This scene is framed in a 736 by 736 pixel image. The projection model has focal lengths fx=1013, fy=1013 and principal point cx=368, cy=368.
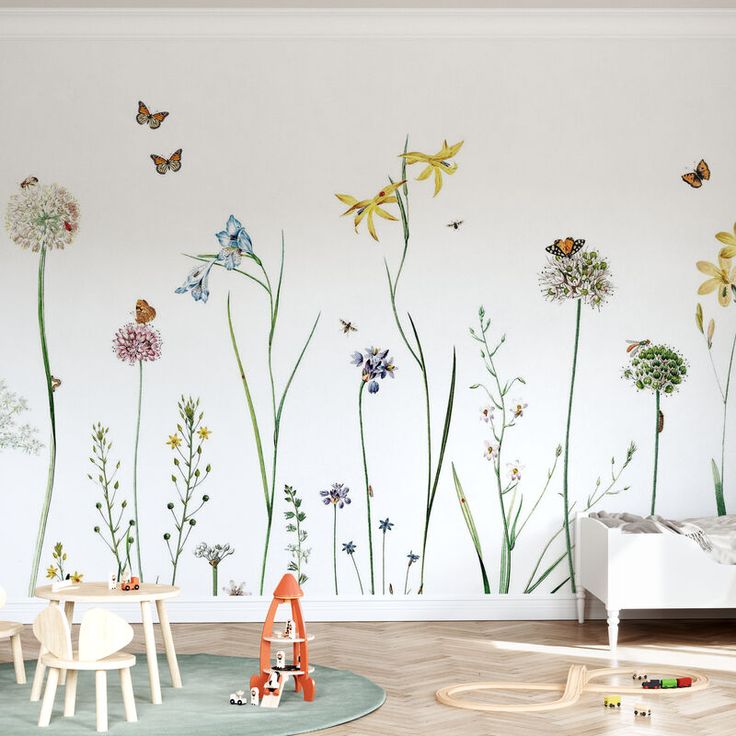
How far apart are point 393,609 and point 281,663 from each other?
1.50 m

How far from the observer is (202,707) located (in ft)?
10.4

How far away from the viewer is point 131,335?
4801mm

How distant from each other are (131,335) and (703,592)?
9.14ft

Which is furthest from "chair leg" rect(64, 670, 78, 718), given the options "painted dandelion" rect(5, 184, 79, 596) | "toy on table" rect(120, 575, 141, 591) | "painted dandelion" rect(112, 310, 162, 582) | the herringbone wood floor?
"painted dandelion" rect(5, 184, 79, 596)

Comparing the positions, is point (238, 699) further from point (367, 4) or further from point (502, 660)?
point (367, 4)

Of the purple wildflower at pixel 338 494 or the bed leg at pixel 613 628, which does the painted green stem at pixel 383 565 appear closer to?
the purple wildflower at pixel 338 494

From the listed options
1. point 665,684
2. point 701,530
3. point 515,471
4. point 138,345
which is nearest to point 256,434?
point 138,345

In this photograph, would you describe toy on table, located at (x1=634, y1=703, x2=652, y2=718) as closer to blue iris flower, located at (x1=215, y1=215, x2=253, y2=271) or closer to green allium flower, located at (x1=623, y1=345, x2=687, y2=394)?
green allium flower, located at (x1=623, y1=345, x2=687, y2=394)

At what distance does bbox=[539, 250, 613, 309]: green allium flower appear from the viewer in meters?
4.83

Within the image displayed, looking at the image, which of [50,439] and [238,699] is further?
[50,439]

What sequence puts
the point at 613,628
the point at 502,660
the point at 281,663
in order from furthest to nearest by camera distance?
the point at 613,628 < the point at 502,660 < the point at 281,663

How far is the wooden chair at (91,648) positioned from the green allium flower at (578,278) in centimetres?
272

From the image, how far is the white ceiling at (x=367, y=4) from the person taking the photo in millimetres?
4777

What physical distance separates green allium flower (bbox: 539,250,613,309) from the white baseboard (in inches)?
55.7
